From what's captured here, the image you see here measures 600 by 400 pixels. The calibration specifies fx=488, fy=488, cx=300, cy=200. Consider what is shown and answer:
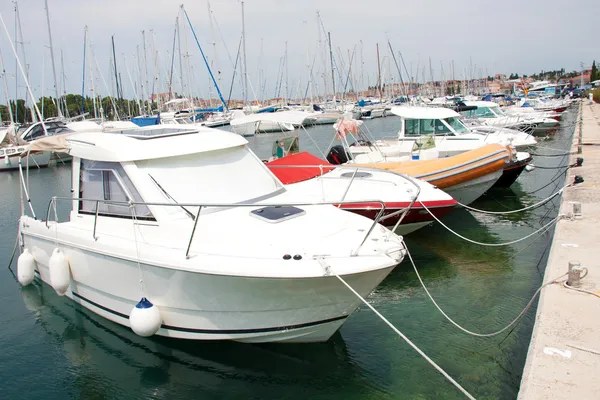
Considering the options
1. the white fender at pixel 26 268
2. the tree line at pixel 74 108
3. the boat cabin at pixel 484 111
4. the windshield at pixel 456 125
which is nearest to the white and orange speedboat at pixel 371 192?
the white fender at pixel 26 268

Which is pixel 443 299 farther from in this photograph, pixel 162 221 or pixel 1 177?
pixel 1 177

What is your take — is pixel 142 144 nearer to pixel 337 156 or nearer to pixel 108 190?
pixel 108 190

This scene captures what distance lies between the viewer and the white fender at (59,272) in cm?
656

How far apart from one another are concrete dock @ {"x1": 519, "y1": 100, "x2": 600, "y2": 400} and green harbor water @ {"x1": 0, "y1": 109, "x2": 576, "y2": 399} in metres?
0.81

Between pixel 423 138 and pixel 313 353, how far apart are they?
385 inches

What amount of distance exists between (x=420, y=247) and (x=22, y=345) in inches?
279

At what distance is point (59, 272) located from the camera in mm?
6570

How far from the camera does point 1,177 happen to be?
25547 millimetres

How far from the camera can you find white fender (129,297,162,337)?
5.41m

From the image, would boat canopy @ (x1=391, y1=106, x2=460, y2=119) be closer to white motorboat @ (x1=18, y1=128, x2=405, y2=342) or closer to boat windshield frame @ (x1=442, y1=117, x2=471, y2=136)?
boat windshield frame @ (x1=442, y1=117, x2=471, y2=136)

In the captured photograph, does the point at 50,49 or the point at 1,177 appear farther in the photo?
the point at 50,49

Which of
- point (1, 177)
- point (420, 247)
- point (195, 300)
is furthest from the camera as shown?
point (1, 177)

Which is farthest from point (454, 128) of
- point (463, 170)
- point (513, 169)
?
point (463, 170)

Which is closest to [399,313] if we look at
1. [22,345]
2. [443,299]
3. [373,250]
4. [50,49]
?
[443,299]
